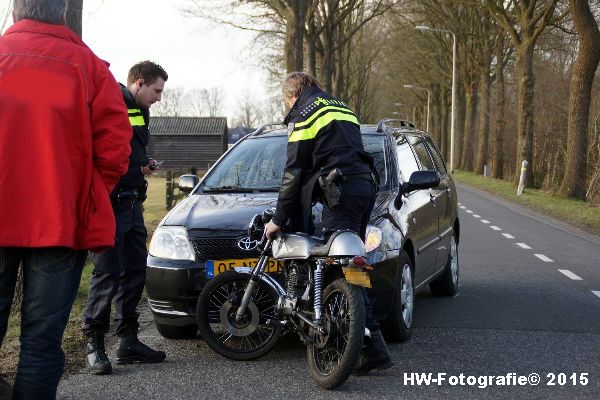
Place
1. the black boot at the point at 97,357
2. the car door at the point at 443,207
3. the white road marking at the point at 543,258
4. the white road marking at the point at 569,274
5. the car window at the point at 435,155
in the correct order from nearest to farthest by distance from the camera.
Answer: the black boot at the point at 97,357
the car door at the point at 443,207
the car window at the point at 435,155
the white road marking at the point at 569,274
the white road marking at the point at 543,258

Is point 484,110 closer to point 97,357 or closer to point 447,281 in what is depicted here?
point 447,281

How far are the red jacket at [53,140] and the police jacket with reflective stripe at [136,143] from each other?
205cm

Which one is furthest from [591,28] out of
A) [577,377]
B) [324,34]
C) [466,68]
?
[466,68]

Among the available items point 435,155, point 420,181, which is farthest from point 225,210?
point 435,155

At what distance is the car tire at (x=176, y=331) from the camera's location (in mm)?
6199

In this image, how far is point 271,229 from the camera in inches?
205

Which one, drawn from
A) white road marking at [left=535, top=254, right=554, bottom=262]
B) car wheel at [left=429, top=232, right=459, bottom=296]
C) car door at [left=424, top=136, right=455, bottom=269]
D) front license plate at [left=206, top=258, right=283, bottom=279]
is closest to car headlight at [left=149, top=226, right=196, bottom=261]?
front license plate at [left=206, top=258, right=283, bottom=279]

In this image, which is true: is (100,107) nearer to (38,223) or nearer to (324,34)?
(38,223)

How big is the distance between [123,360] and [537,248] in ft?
27.3

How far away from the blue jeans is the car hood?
2.34m

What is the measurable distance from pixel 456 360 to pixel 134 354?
2.15 metres

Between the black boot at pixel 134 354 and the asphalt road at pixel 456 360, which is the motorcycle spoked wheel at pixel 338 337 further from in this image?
the black boot at pixel 134 354

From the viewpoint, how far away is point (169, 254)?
19.2 ft

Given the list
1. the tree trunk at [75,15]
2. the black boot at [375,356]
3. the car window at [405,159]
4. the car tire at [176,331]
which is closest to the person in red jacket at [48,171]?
the black boot at [375,356]
